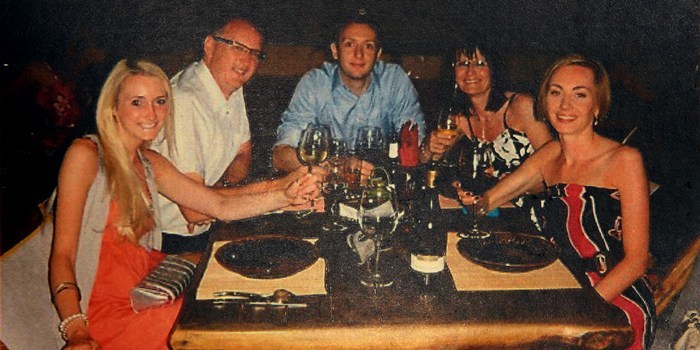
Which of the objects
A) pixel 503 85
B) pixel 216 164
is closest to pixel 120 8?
pixel 216 164

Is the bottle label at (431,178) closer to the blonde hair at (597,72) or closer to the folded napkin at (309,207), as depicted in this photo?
the folded napkin at (309,207)

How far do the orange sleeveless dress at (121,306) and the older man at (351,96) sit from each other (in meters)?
0.72

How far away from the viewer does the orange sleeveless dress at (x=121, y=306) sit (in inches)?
92.3

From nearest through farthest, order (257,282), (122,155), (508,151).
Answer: (257,282)
(122,155)
(508,151)

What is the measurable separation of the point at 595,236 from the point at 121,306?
2.10 m

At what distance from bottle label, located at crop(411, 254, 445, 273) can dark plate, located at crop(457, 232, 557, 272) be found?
0.14 metres

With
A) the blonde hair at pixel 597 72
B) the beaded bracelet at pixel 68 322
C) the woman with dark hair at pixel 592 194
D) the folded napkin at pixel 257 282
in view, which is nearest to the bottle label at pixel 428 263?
the folded napkin at pixel 257 282

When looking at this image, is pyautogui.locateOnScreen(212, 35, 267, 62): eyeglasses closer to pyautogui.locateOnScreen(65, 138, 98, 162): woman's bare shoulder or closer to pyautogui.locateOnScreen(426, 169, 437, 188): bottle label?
pyautogui.locateOnScreen(65, 138, 98, 162): woman's bare shoulder

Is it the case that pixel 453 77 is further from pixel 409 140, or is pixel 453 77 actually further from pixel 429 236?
pixel 429 236

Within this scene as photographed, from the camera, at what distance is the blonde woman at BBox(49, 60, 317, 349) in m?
2.37

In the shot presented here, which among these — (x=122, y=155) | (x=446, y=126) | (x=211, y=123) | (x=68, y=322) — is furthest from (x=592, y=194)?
(x=68, y=322)

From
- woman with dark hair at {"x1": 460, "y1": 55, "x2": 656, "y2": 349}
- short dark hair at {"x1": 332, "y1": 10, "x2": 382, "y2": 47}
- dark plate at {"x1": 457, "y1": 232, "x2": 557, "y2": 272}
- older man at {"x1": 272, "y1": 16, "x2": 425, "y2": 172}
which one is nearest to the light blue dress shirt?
older man at {"x1": 272, "y1": 16, "x2": 425, "y2": 172}

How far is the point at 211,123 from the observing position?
2.61 m

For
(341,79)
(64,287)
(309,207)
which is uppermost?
(341,79)
